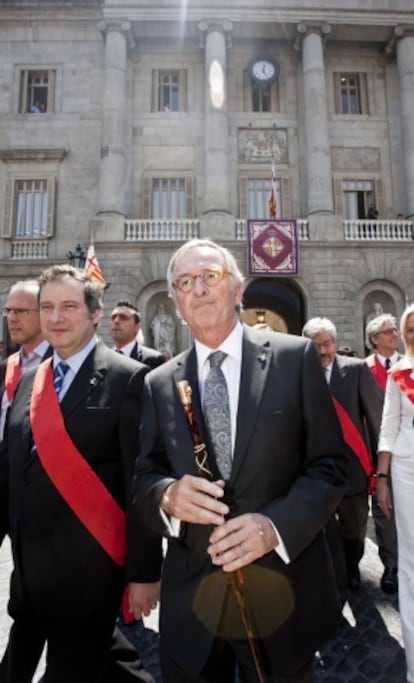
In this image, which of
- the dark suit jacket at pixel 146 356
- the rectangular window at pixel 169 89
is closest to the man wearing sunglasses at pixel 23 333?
the dark suit jacket at pixel 146 356

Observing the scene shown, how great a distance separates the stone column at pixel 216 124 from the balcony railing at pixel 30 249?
636cm

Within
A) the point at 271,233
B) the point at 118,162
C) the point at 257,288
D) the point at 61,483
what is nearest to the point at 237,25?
the point at 118,162

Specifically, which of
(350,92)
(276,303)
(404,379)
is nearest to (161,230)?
(276,303)

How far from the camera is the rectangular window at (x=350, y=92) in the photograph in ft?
61.2

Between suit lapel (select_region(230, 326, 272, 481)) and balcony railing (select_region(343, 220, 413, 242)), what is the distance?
1556 cm

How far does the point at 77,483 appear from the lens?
6.62ft

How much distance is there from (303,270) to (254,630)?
588 inches

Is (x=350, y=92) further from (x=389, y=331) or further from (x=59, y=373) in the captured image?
(x=59, y=373)

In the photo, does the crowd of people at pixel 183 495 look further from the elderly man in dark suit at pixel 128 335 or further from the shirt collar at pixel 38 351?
the elderly man in dark suit at pixel 128 335

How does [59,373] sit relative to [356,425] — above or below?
above

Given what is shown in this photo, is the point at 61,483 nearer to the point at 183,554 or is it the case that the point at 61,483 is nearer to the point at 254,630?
the point at 183,554

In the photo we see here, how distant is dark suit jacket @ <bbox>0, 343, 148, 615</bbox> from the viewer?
199 cm

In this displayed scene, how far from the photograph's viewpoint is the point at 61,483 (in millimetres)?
2002

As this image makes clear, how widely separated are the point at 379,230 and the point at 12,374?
16.1 m
